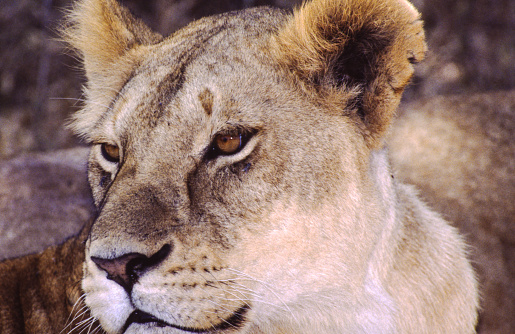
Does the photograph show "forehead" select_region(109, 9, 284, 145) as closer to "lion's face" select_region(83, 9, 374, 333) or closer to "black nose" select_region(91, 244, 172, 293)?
"lion's face" select_region(83, 9, 374, 333)

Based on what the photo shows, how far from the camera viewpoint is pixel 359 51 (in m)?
2.31

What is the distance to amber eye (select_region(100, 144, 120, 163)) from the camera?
251 centimetres

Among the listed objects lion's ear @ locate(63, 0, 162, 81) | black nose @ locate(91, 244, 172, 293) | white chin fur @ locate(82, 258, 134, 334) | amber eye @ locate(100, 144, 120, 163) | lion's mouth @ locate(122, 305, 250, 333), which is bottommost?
lion's mouth @ locate(122, 305, 250, 333)

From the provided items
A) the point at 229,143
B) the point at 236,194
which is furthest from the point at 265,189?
the point at 229,143

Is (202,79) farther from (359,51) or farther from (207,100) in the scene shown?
(359,51)

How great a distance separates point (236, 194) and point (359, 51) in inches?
30.1

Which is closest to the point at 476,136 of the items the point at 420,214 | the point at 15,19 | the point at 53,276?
the point at 420,214

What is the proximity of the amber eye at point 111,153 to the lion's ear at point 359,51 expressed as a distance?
0.81 metres

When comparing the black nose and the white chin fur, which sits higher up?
the black nose

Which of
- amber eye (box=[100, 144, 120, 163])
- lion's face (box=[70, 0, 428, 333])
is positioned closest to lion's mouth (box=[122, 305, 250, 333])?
lion's face (box=[70, 0, 428, 333])

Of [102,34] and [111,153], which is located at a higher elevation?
[102,34]

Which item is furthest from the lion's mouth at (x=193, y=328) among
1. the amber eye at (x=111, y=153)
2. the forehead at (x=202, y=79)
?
the amber eye at (x=111, y=153)

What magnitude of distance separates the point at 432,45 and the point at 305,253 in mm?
6504

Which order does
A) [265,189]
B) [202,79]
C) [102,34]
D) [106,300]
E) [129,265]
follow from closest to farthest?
[129,265] → [106,300] → [265,189] → [202,79] → [102,34]
